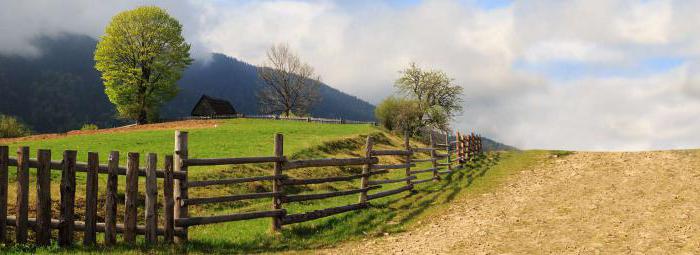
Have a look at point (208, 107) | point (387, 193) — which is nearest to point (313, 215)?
point (387, 193)

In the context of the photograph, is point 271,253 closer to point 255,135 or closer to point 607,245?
point 607,245

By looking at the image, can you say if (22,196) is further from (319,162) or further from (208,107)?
(208,107)

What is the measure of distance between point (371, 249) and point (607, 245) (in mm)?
4871

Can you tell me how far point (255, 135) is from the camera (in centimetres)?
3378

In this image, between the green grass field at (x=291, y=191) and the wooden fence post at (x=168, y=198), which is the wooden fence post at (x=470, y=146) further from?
the wooden fence post at (x=168, y=198)

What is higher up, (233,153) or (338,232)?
(233,153)

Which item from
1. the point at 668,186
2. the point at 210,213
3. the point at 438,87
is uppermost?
the point at 438,87

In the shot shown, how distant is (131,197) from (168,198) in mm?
814

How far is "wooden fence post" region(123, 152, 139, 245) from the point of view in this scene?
905 cm

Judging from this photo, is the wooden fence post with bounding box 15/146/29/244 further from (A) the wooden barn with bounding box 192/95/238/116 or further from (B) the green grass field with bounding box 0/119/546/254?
(A) the wooden barn with bounding box 192/95/238/116

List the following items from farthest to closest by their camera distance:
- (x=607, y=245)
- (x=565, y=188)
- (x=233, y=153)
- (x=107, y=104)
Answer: (x=107, y=104)
(x=233, y=153)
(x=565, y=188)
(x=607, y=245)

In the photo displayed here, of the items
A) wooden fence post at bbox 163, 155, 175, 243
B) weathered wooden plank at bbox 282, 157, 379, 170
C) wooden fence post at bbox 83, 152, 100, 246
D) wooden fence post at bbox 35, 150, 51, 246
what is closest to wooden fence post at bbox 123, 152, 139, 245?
wooden fence post at bbox 83, 152, 100, 246

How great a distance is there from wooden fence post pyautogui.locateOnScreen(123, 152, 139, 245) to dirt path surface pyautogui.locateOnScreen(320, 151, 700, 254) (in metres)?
4.30

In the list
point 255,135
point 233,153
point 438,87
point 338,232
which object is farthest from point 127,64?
point 338,232
